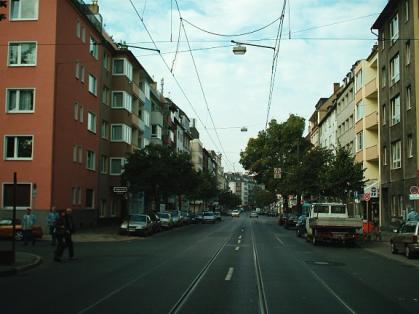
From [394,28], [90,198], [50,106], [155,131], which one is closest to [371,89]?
[394,28]

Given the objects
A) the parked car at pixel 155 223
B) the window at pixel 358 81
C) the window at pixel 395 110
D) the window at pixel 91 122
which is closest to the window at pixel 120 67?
the window at pixel 91 122

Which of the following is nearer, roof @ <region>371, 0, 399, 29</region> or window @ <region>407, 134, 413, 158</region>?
window @ <region>407, 134, 413, 158</region>

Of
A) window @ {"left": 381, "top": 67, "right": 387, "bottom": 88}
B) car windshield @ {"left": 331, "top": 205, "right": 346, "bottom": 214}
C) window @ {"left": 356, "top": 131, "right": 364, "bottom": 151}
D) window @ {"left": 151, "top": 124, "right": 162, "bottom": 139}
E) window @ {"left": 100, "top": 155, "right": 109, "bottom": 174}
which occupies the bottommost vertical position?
car windshield @ {"left": 331, "top": 205, "right": 346, "bottom": 214}

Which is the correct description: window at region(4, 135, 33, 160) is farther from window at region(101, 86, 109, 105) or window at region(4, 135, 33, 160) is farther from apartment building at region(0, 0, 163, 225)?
window at region(101, 86, 109, 105)

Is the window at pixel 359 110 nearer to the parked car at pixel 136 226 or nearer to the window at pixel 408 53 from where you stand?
the window at pixel 408 53

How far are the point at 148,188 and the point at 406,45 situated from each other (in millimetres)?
22980

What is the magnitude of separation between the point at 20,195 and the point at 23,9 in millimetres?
11525

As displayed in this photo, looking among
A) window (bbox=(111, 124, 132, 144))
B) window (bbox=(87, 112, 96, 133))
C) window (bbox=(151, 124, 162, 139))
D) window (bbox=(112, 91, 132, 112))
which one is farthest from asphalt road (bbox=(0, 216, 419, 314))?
window (bbox=(151, 124, 162, 139))

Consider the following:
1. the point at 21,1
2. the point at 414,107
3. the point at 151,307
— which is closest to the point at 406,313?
the point at 151,307

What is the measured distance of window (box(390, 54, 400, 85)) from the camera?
3872 cm

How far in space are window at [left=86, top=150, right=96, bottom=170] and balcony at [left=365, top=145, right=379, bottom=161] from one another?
74.0 ft

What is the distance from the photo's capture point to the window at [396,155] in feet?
126

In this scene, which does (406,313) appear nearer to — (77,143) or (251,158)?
(77,143)

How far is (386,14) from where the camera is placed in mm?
40562
